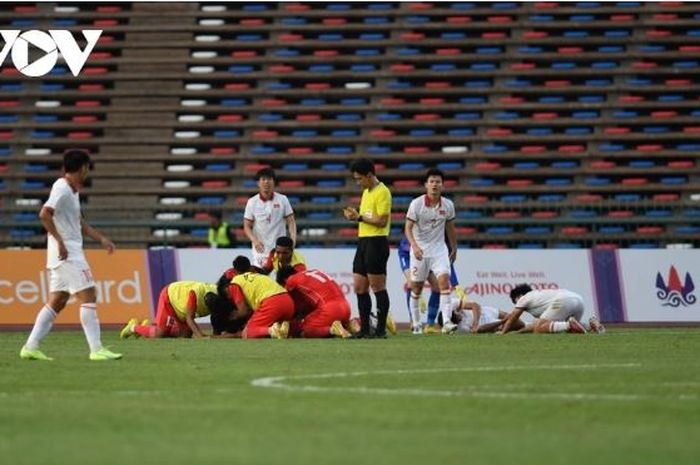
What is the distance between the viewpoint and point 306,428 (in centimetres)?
743

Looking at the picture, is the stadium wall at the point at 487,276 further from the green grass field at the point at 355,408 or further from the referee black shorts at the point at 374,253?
the green grass field at the point at 355,408

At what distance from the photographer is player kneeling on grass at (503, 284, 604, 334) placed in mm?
20484

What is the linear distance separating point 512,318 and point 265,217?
354 cm

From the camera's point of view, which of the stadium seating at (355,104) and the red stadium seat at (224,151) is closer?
the stadium seating at (355,104)

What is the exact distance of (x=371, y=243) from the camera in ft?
61.9

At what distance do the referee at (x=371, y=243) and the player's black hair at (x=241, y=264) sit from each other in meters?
1.33

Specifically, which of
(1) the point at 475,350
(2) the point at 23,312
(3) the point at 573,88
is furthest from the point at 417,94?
(1) the point at 475,350

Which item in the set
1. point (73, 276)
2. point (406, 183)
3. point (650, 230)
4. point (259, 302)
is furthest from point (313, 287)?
point (406, 183)

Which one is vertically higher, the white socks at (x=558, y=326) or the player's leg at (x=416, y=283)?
the player's leg at (x=416, y=283)

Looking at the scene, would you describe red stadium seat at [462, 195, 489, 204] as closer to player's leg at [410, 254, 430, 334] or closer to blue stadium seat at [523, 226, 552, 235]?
blue stadium seat at [523, 226, 552, 235]

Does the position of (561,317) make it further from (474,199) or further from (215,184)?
(215,184)

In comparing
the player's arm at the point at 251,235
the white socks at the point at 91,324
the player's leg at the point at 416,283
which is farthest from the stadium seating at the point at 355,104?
the white socks at the point at 91,324

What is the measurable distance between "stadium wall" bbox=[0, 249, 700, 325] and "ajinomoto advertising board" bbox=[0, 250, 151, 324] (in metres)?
0.02

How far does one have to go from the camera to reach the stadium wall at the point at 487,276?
25.4 meters
